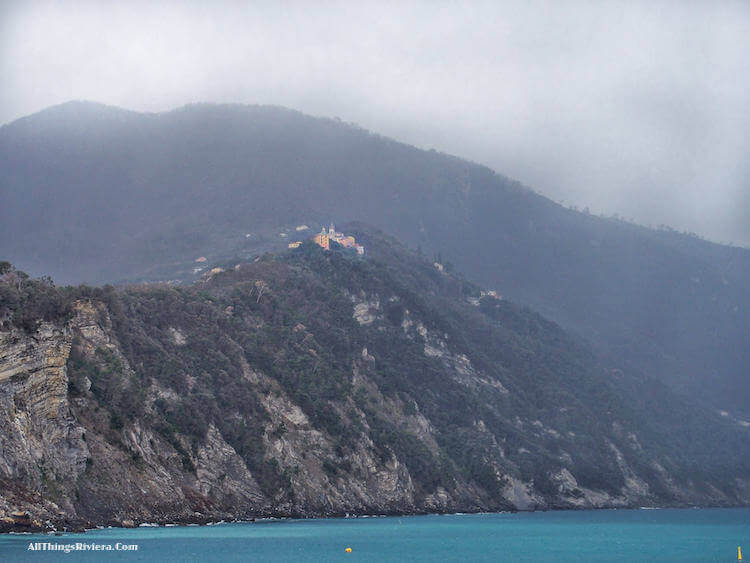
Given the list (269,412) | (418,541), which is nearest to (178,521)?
(418,541)

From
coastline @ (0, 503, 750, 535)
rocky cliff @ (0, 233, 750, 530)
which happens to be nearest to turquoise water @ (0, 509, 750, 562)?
coastline @ (0, 503, 750, 535)

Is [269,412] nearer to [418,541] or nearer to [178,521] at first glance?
[178,521]

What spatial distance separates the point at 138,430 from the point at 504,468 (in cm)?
7864

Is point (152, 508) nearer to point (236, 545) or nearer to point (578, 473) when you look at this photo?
point (236, 545)

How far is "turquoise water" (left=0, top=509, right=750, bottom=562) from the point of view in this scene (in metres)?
81.4

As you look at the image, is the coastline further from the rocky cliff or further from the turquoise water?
the turquoise water

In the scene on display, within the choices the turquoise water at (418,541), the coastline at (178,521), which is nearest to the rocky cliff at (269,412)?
the coastline at (178,521)

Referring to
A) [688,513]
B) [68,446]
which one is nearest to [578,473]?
[688,513]

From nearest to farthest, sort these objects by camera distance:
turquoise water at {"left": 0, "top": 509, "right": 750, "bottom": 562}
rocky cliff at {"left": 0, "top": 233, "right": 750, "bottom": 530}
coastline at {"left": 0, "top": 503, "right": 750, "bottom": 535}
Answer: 1. coastline at {"left": 0, "top": 503, "right": 750, "bottom": 535}
2. turquoise water at {"left": 0, "top": 509, "right": 750, "bottom": 562}
3. rocky cliff at {"left": 0, "top": 233, "right": 750, "bottom": 530}

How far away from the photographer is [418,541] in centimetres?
10406

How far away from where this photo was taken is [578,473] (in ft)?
605

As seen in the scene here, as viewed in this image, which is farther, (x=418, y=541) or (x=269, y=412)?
(x=269, y=412)

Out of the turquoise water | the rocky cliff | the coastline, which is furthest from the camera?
the rocky cliff

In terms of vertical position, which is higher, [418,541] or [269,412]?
[269,412]
